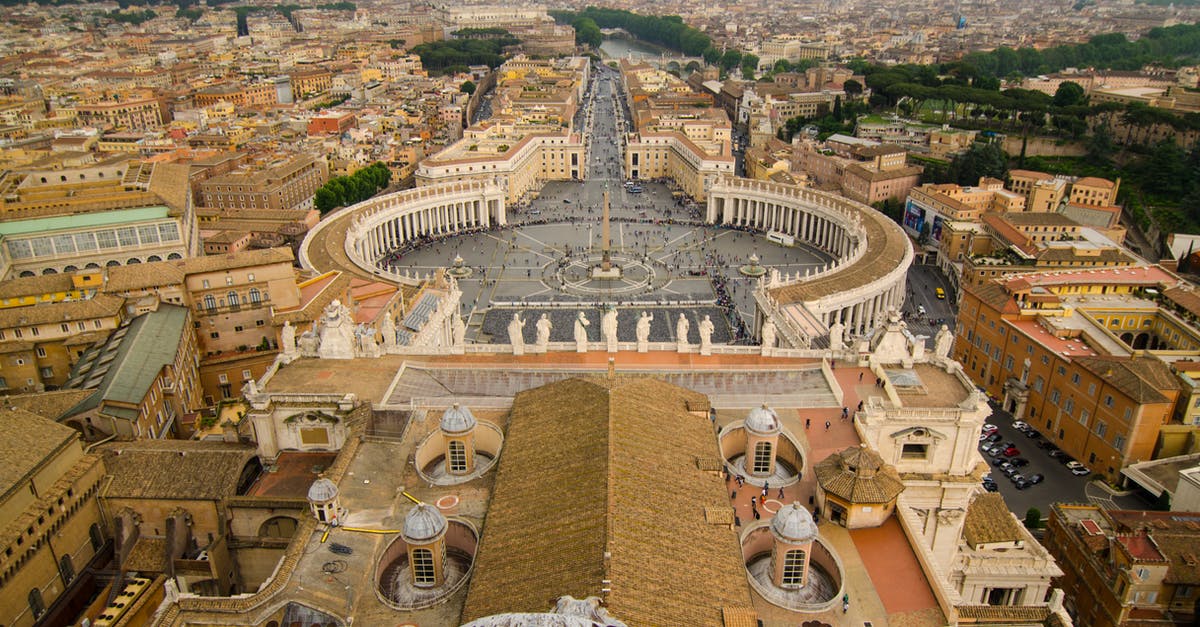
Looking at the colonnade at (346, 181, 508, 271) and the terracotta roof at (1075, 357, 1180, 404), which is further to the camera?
the colonnade at (346, 181, 508, 271)

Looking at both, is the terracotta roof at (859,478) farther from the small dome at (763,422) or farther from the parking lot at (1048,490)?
the parking lot at (1048,490)

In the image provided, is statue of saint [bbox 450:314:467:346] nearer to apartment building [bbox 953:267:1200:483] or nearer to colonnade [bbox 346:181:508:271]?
colonnade [bbox 346:181:508:271]

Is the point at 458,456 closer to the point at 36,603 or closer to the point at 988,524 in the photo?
the point at 36,603

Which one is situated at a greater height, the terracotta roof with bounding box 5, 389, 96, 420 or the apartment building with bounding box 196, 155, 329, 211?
the terracotta roof with bounding box 5, 389, 96, 420

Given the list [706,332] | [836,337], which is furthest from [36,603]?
[836,337]

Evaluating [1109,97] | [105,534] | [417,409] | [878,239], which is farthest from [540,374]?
[1109,97]

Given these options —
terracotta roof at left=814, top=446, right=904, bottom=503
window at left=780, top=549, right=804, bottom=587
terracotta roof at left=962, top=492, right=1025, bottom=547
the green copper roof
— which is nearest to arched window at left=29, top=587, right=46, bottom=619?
window at left=780, top=549, right=804, bottom=587

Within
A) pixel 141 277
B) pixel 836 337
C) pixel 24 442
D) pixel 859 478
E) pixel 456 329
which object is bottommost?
pixel 456 329
